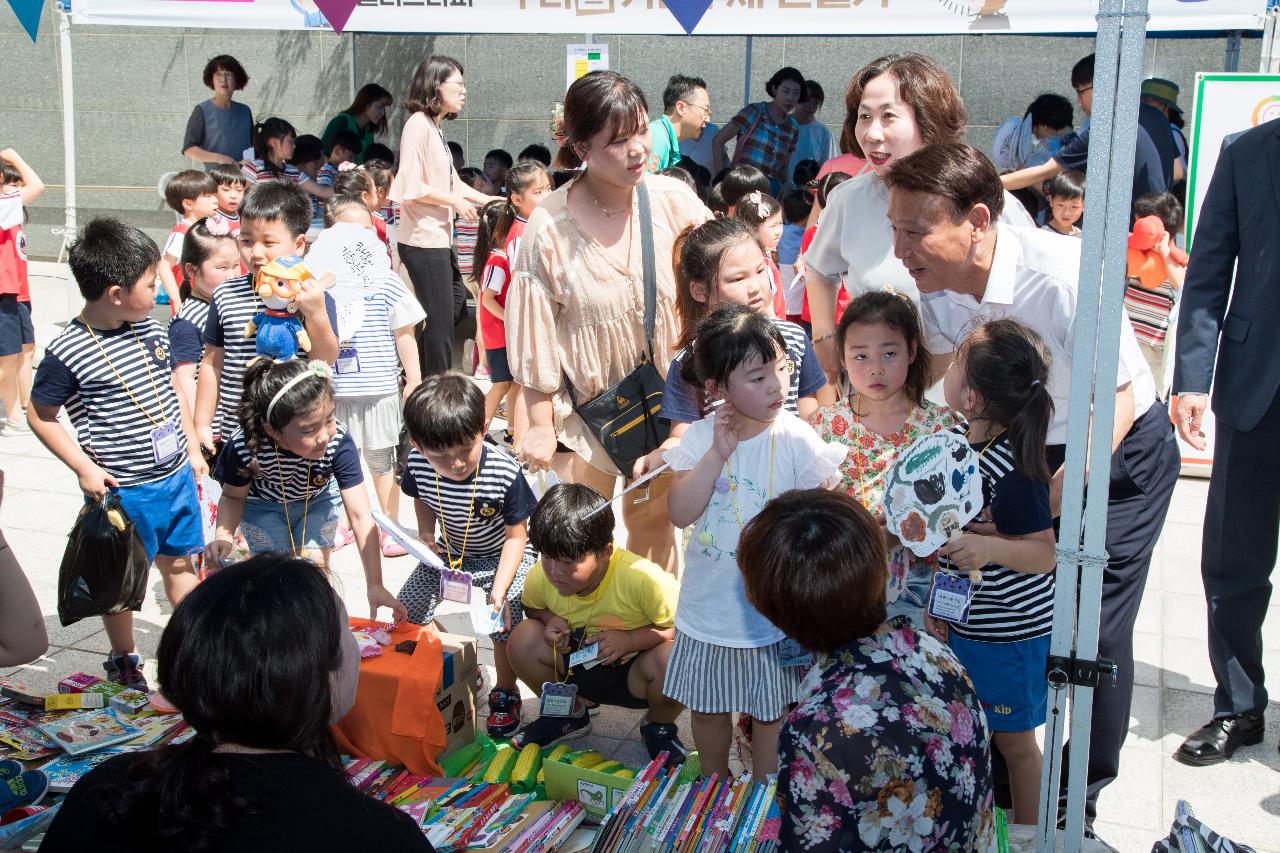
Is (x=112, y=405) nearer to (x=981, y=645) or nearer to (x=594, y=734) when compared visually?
(x=594, y=734)

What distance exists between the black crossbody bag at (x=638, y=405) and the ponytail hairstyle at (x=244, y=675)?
5.61 feet

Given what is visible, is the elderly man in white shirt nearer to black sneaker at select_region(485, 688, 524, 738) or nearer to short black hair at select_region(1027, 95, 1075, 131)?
black sneaker at select_region(485, 688, 524, 738)

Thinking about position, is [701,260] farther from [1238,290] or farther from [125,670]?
[125,670]

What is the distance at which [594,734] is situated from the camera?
3.66m

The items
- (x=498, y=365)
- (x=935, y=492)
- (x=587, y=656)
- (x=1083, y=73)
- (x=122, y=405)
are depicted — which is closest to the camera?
(x=935, y=492)

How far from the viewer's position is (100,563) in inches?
143

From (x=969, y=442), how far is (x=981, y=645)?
50 cm

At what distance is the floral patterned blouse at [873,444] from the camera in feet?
9.32

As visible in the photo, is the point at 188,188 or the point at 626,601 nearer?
the point at 626,601

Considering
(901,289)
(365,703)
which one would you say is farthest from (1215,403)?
(365,703)

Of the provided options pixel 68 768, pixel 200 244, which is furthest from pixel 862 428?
pixel 200 244

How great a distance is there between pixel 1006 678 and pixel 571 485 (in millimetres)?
1309

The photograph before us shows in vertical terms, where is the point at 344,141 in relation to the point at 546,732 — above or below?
above

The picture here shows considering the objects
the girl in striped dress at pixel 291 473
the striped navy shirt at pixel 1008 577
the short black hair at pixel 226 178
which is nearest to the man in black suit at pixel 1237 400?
the striped navy shirt at pixel 1008 577
